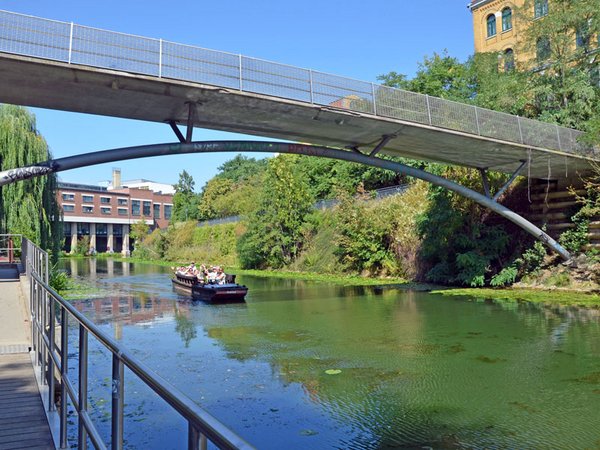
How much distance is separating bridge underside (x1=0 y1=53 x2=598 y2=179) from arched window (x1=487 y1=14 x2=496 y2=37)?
777 inches

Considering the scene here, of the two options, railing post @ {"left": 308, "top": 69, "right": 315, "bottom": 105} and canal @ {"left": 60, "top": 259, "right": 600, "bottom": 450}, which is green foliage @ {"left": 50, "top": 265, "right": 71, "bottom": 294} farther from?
railing post @ {"left": 308, "top": 69, "right": 315, "bottom": 105}

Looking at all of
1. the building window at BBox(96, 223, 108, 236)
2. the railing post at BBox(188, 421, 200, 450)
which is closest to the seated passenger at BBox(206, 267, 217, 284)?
the railing post at BBox(188, 421, 200, 450)

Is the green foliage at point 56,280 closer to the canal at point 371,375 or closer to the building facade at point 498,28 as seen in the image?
the canal at point 371,375

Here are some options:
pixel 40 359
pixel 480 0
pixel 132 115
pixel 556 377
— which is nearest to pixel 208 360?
pixel 40 359

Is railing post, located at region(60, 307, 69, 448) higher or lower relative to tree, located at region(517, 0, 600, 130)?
lower

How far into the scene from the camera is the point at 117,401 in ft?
6.64

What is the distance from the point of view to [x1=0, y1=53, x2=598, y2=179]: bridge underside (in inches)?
398

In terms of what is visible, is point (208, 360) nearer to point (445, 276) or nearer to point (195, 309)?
point (195, 309)

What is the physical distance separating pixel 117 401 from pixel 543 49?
23273 millimetres

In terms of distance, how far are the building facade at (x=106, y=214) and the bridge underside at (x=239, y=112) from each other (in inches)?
2318

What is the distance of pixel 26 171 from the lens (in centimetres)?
1061

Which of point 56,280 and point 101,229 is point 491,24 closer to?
point 56,280

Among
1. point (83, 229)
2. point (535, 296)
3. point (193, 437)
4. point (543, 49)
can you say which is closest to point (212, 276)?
point (535, 296)

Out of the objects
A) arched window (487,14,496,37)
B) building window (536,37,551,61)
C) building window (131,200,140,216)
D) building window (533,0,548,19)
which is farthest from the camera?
building window (131,200,140,216)
